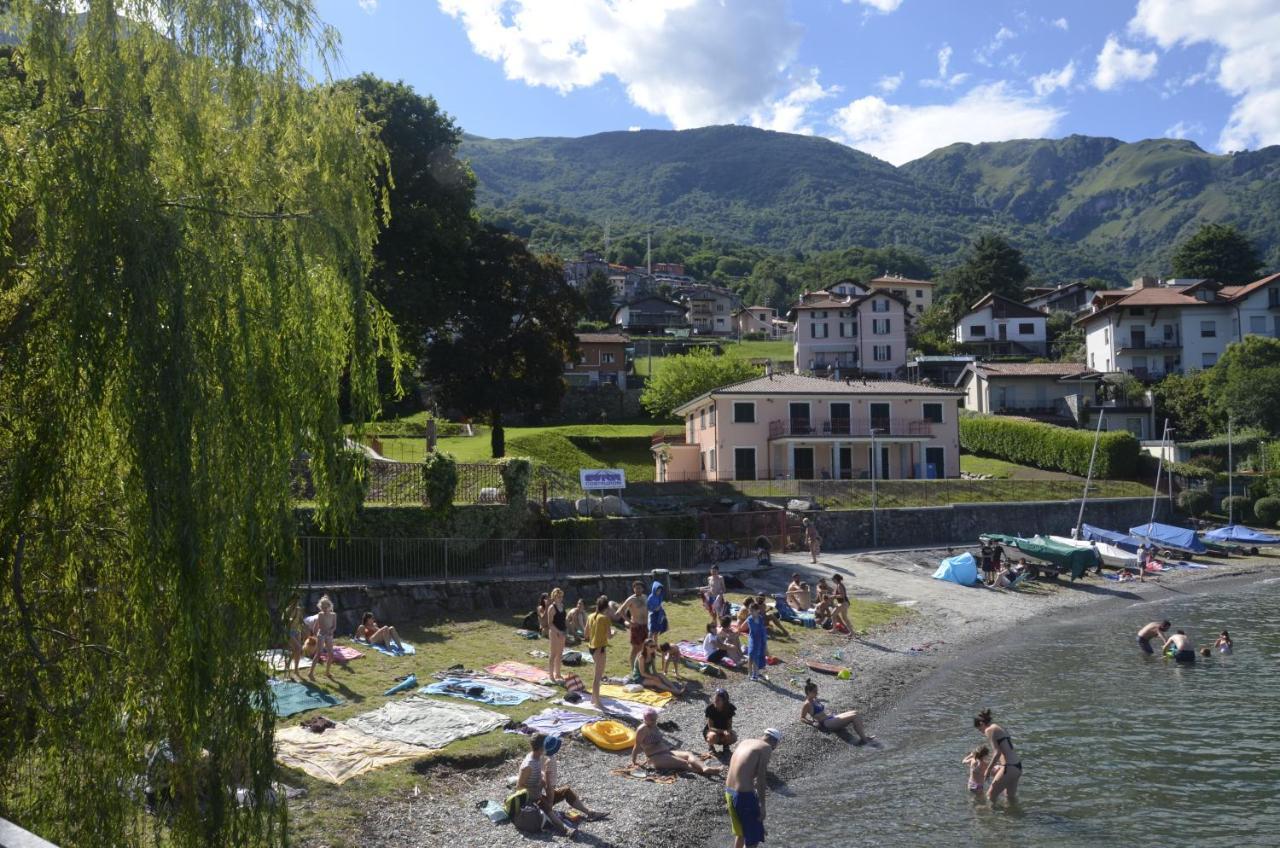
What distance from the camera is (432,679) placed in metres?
18.9

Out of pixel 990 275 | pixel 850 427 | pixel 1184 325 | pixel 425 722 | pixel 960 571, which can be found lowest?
pixel 960 571

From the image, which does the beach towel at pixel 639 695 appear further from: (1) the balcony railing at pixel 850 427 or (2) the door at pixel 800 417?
(2) the door at pixel 800 417

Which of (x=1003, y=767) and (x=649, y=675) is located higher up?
(x=649, y=675)

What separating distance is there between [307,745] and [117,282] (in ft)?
29.7

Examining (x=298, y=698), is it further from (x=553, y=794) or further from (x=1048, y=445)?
(x=1048, y=445)

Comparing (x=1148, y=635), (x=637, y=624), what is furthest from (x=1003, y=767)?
(x=1148, y=635)

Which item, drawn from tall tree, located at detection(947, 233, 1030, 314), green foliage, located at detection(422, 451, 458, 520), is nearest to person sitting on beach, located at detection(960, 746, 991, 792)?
green foliage, located at detection(422, 451, 458, 520)

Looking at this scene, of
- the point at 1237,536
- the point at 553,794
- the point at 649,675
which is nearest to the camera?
the point at 553,794

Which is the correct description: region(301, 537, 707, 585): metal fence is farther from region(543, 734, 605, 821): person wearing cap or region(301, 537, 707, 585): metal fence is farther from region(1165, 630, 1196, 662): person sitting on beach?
region(1165, 630, 1196, 662): person sitting on beach

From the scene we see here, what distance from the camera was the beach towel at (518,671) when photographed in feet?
64.0

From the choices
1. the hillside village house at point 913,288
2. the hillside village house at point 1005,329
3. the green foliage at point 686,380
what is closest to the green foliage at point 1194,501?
the green foliage at point 686,380

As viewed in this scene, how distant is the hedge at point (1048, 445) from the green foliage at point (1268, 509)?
615 cm

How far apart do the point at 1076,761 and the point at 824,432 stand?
1388 inches

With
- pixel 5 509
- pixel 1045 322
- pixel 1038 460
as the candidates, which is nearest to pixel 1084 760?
pixel 5 509
